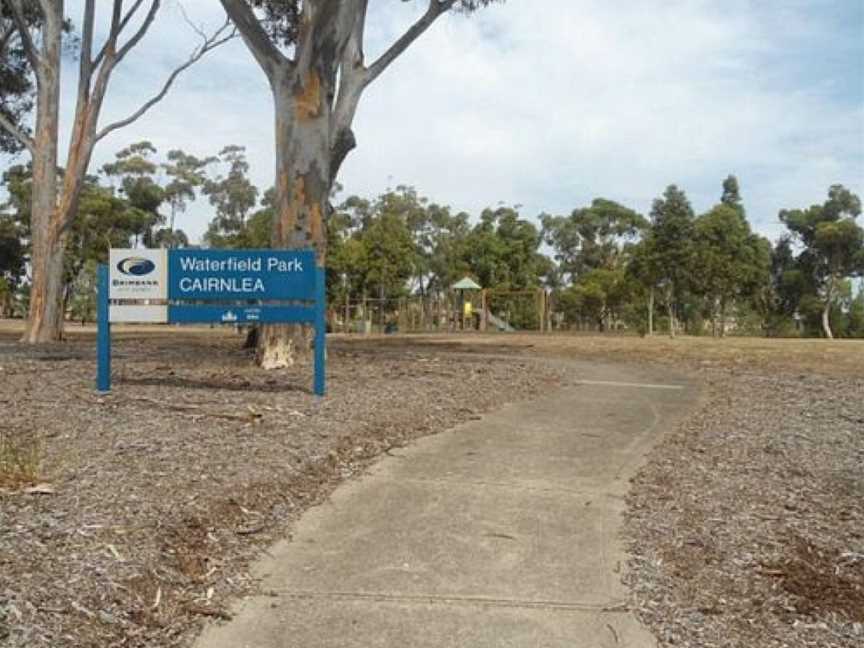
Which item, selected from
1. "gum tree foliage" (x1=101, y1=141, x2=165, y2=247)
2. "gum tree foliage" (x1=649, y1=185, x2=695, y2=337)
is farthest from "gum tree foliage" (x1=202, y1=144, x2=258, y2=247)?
"gum tree foliage" (x1=649, y1=185, x2=695, y2=337)

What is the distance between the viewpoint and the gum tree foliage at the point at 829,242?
128ft

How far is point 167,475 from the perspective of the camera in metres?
6.04

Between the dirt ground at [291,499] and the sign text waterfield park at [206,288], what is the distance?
2.61ft

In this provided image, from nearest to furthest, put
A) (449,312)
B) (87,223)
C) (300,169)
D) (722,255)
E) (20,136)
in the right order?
(300,169) < (20,136) < (722,255) < (449,312) < (87,223)

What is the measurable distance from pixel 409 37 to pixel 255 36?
3.07 meters

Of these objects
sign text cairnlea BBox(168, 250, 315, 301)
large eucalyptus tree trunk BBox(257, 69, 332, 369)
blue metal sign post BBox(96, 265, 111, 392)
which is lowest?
blue metal sign post BBox(96, 265, 111, 392)

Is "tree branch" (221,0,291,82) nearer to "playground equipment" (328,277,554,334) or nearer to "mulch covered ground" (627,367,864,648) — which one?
"mulch covered ground" (627,367,864,648)

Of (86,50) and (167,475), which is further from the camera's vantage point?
(86,50)

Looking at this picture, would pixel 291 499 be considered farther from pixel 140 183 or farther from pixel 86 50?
Result: pixel 140 183

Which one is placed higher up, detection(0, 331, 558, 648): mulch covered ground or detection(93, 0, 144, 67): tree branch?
detection(93, 0, 144, 67): tree branch

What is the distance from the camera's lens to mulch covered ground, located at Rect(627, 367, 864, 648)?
431 centimetres

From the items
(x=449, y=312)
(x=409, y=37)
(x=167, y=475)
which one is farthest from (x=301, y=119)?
(x=449, y=312)

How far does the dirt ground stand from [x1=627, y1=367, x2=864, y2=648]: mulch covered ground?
0.01m

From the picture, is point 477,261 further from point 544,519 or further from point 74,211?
point 544,519
